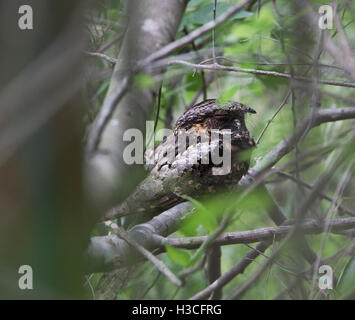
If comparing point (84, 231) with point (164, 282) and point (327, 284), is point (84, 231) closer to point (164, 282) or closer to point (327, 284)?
point (327, 284)

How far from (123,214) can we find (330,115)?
2.66ft

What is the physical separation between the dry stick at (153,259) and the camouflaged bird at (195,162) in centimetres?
53

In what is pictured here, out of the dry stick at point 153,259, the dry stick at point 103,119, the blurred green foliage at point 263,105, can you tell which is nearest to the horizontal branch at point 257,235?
the blurred green foliage at point 263,105

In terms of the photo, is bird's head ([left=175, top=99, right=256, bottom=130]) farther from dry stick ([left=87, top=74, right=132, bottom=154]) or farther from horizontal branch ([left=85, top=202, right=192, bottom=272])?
dry stick ([left=87, top=74, right=132, bottom=154])

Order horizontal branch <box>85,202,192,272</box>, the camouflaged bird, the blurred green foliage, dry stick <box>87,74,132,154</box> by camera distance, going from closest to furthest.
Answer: dry stick <box>87,74,132,154</box> → horizontal branch <box>85,202,192,272</box> → the blurred green foliage → the camouflaged bird

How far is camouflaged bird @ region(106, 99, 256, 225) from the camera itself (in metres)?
1.60

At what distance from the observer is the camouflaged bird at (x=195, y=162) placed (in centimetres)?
160

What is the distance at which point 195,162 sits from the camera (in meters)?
1.62

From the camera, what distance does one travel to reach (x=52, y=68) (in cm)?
55

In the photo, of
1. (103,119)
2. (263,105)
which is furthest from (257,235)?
(263,105)

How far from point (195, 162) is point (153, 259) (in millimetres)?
817

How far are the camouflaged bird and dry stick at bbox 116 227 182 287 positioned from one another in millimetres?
533

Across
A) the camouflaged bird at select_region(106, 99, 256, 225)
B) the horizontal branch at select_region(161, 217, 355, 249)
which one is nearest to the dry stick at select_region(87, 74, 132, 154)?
the horizontal branch at select_region(161, 217, 355, 249)

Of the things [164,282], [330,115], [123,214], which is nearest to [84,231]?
[123,214]
